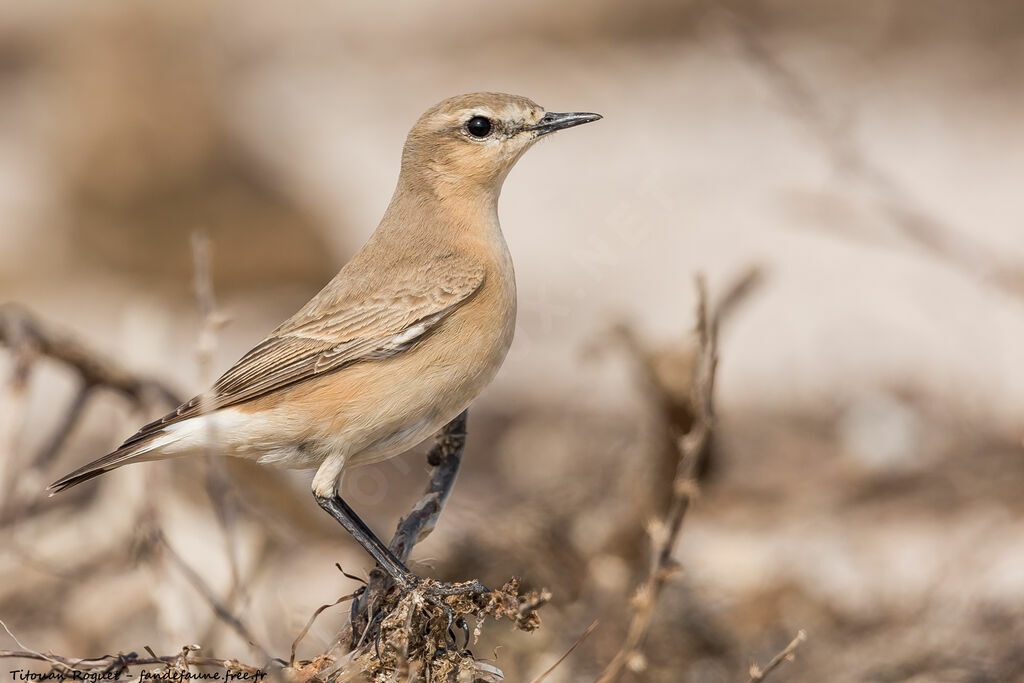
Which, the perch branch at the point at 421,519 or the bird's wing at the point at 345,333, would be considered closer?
the perch branch at the point at 421,519

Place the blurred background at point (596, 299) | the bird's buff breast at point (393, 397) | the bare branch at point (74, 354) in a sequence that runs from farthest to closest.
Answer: the blurred background at point (596, 299) → the bare branch at point (74, 354) → the bird's buff breast at point (393, 397)

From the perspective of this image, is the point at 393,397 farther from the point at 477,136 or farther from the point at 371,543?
the point at 477,136

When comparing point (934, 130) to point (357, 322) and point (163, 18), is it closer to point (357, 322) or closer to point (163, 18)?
point (163, 18)

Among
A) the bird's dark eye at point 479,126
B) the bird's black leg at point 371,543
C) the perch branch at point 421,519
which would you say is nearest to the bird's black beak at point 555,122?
the bird's dark eye at point 479,126

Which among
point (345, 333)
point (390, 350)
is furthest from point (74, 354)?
point (390, 350)

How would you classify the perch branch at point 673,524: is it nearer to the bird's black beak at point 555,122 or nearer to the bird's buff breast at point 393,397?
the bird's buff breast at point 393,397

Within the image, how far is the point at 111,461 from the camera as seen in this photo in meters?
4.55

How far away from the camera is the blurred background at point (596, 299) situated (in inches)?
289

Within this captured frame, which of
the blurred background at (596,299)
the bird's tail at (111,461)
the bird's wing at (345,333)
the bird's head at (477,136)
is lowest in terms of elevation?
the blurred background at (596,299)

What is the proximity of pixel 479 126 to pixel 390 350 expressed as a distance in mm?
1190

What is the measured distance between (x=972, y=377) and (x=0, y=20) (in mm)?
13457

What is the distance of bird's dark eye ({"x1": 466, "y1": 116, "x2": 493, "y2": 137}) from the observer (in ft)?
17.6

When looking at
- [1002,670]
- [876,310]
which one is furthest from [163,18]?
[1002,670]

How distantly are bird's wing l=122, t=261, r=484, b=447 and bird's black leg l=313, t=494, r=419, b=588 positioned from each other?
1.79ft
